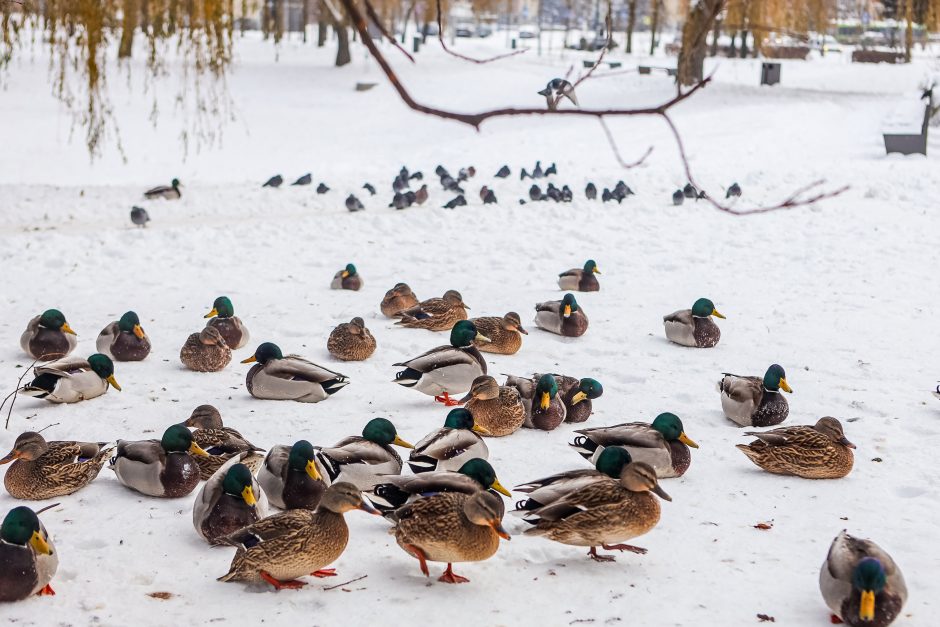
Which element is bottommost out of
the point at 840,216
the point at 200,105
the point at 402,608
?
the point at 402,608

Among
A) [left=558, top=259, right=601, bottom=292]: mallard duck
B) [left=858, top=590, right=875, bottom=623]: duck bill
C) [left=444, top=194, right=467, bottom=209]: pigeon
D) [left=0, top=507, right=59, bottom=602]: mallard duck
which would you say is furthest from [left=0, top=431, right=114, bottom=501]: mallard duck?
[left=444, top=194, right=467, bottom=209]: pigeon

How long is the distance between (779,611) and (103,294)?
7.27 metres

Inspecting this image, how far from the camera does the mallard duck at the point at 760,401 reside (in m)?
6.04

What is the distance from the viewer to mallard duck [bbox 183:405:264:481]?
5.05 m

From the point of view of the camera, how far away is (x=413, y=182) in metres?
16.8

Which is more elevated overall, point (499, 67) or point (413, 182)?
point (499, 67)

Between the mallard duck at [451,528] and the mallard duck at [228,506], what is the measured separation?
2.08ft

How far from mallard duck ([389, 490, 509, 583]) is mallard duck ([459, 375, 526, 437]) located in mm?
1679

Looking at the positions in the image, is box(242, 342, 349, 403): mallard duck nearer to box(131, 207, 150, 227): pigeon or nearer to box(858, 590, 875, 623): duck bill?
box(858, 590, 875, 623): duck bill

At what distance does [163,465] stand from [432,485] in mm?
1326

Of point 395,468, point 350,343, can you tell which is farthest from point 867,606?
point 350,343

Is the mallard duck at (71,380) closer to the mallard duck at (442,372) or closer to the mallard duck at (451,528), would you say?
the mallard duck at (442,372)

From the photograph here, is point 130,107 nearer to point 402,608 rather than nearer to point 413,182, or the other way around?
point 413,182

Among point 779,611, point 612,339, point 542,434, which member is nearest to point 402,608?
point 779,611
